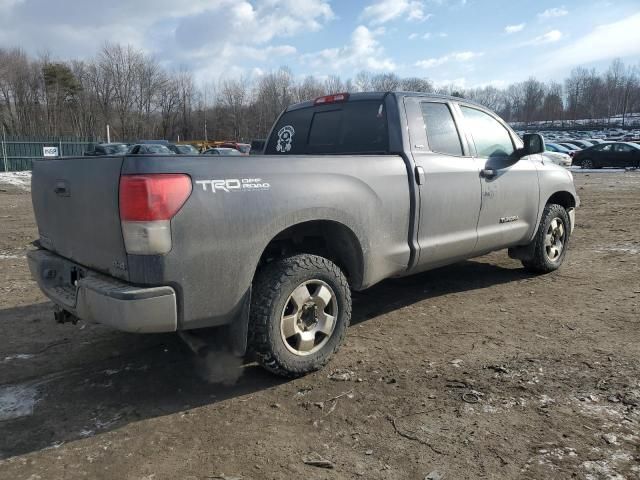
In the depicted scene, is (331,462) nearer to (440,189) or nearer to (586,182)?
A: (440,189)

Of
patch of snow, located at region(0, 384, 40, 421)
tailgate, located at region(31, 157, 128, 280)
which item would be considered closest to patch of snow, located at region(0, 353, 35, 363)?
patch of snow, located at region(0, 384, 40, 421)

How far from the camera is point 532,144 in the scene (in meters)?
5.23

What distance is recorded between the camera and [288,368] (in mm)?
3348

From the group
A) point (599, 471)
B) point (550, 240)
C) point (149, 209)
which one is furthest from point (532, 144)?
point (149, 209)

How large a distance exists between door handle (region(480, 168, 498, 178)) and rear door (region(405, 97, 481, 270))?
8 centimetres

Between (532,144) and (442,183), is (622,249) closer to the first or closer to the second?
(532,144)

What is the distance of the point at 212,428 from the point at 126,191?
1.43m

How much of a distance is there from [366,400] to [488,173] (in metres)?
2.73

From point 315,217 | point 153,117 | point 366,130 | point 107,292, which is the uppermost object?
point 153,117

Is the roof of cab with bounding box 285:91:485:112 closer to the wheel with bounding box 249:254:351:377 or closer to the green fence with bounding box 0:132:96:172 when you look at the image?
the wheel with bounding box 249:254:351:377

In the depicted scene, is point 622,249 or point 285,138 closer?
point 285,138

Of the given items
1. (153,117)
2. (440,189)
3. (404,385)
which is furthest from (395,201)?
(153,117)

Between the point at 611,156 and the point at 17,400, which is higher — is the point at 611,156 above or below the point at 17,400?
above

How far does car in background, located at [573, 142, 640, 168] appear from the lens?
28.7 m
